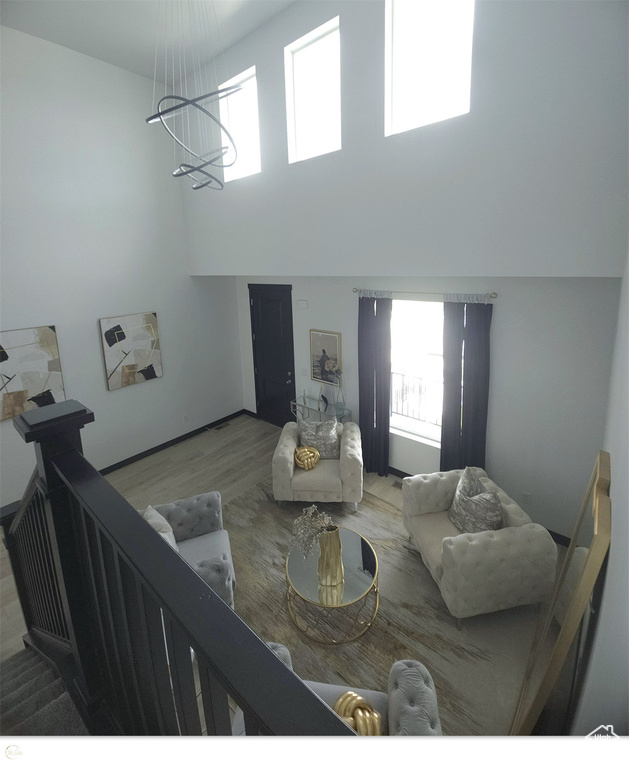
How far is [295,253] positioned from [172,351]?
2.62m

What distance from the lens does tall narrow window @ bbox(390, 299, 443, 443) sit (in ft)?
14.1

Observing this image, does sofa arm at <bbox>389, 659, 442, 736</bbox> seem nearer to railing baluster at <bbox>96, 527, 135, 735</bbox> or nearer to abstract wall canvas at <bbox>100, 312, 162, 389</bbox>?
railing baluster at <bbox>96, 527, 135, 735</bbox>

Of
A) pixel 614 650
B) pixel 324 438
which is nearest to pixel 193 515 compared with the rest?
pixel 324 438

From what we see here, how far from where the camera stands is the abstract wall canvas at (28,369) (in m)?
4.10

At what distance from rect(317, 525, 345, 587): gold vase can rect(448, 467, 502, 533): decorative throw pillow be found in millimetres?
1102

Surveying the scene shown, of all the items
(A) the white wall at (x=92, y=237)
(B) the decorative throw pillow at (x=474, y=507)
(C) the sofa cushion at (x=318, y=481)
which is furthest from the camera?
(C) the sofa cushion at (x=318, y=481)

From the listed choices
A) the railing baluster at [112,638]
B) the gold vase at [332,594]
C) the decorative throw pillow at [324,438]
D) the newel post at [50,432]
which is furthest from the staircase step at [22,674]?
the decorative throw pillow at [324,438]

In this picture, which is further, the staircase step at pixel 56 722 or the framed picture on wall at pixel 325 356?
the framed picture on wall at pixel 325 356

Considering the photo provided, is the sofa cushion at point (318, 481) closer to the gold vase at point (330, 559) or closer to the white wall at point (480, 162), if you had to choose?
the gold vase at point (330, 559)

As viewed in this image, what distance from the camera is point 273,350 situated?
6219mm

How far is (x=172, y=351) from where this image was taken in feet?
18.6

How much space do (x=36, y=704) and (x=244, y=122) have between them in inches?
207

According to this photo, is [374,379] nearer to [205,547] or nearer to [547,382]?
[547,382]

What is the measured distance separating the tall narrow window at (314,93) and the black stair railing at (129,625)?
143 inches
